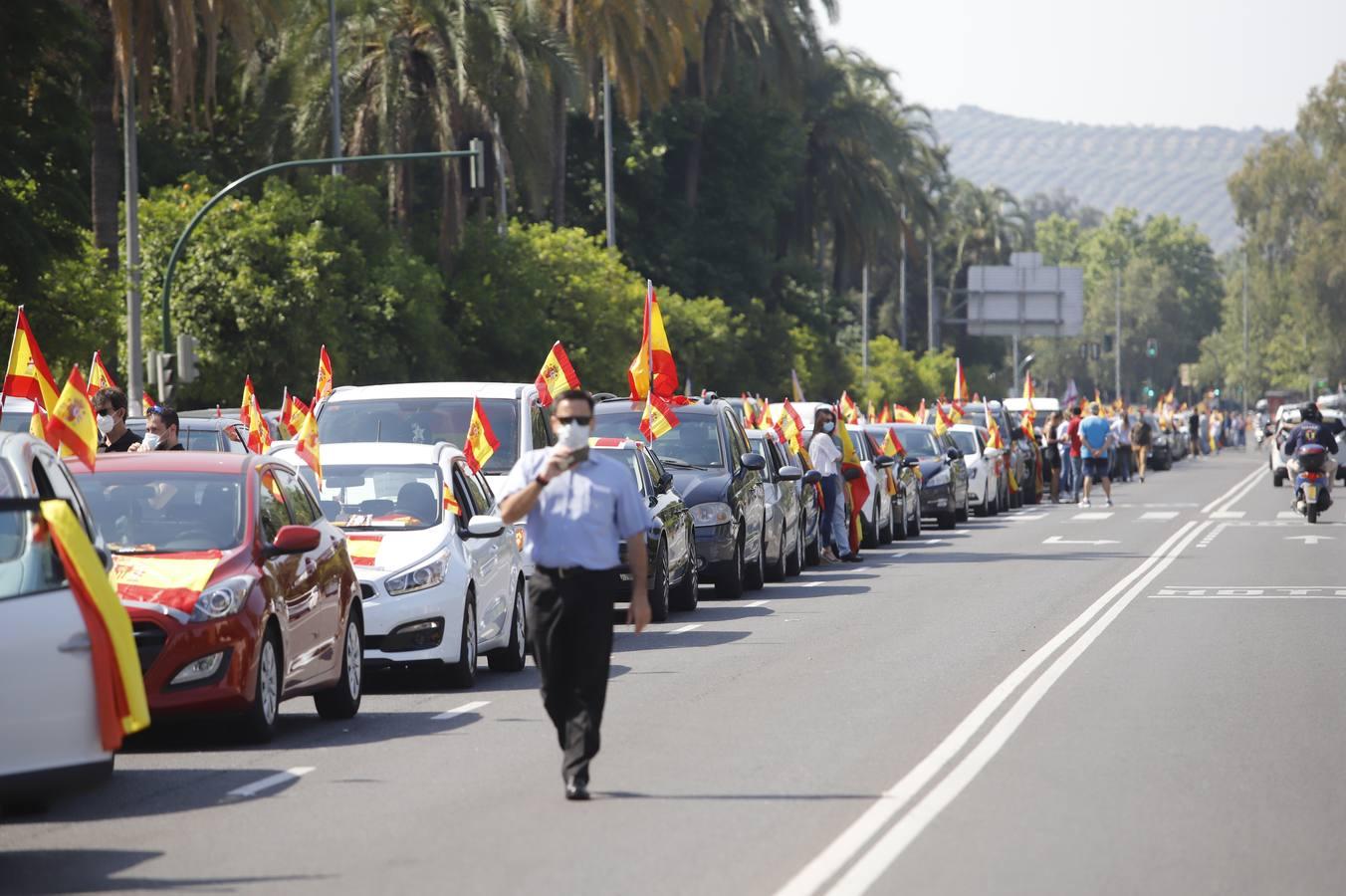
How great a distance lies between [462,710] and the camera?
1375 centimetres

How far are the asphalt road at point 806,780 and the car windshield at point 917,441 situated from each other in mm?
18570

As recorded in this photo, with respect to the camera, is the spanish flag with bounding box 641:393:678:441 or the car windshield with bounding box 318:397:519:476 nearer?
the car windshield with bounding box 318:397:519:476

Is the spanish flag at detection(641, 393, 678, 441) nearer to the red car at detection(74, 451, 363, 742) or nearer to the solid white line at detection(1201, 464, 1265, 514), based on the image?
the red car at detection(74, 451, 363, 742)

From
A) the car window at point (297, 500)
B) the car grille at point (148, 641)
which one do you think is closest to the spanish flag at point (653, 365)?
the car window at point (297, 500)

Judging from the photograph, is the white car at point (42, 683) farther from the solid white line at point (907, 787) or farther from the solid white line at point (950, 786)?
the solid white line at point (950, 786)

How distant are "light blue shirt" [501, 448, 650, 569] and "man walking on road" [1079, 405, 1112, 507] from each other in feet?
108

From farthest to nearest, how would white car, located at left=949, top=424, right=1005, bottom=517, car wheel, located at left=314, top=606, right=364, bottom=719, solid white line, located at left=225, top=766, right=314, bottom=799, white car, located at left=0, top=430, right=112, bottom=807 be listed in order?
white car, located at left=949, top=424, right=1005, bottom=517, car wheel, located at left=314, top=606, right=364, bottom=719, solid white line, located at left=225, top=766, right=314, bottom=799, white car, located at left=0, top=430, right=112, bottom=807

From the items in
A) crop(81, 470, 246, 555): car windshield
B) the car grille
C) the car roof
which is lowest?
the car grille

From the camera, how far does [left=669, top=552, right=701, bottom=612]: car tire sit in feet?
69.7

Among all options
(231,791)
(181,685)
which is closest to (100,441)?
(181,685)

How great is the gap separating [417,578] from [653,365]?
10275 mm

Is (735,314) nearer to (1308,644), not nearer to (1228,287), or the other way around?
(1308,644)

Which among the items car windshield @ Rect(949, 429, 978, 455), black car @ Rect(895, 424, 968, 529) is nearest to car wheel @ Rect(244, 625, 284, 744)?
black car @ Rect(895, 424, 968, 529)

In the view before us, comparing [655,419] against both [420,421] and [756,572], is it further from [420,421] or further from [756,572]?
[420,421]
